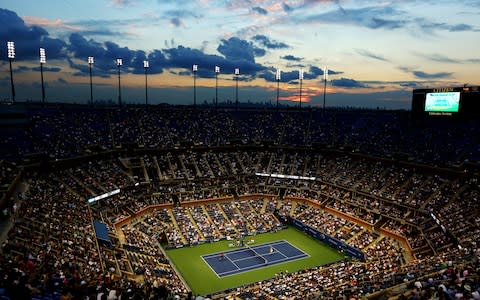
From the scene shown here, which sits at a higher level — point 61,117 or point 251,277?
point 61,117

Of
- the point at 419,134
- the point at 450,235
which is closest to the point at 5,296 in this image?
the point at 450,235

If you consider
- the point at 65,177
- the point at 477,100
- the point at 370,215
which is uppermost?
the point at 477,100

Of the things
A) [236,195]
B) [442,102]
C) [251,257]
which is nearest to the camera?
[251,257]

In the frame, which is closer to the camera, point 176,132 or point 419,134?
point 419,134

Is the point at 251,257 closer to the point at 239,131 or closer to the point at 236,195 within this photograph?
the point at 236,195

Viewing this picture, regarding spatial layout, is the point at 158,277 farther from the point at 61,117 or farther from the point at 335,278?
the point at 61,117

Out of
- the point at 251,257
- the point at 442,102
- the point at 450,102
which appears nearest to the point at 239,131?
the point at 251,257

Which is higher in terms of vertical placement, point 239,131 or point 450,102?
point 450,102

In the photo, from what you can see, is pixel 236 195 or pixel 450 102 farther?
pixel 236 195
